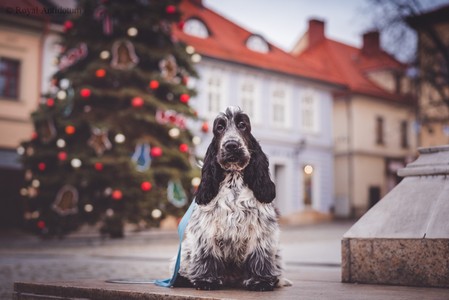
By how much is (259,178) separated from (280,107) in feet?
98.1

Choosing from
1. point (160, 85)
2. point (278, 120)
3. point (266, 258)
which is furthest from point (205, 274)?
point (278, 120)

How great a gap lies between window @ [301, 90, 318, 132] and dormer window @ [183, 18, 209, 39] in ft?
22.5

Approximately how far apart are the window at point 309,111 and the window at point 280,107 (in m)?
1.33

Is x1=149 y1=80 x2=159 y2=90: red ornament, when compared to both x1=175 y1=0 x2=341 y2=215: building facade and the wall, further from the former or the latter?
x1=175 y1=0 x2=341 y2=215: building facade

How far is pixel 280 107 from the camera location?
111 feet

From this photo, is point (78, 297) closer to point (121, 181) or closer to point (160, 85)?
point (121, 181)

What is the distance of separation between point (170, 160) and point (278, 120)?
16.9m

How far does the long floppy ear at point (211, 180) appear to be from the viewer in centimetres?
415

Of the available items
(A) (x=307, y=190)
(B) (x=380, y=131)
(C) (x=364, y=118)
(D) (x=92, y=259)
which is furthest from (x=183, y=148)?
(B) (x=380, y=131)

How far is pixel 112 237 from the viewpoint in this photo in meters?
18.1

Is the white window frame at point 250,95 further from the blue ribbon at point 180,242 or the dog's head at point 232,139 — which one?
the dog's head at point 232,139

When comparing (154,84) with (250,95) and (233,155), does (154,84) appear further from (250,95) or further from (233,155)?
(250,95)

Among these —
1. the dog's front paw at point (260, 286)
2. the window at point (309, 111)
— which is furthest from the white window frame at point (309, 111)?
the dog's front paw at point (260, 286)

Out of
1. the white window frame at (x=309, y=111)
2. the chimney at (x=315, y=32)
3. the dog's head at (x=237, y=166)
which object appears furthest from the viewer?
the chimney at (x=315, y=32)
